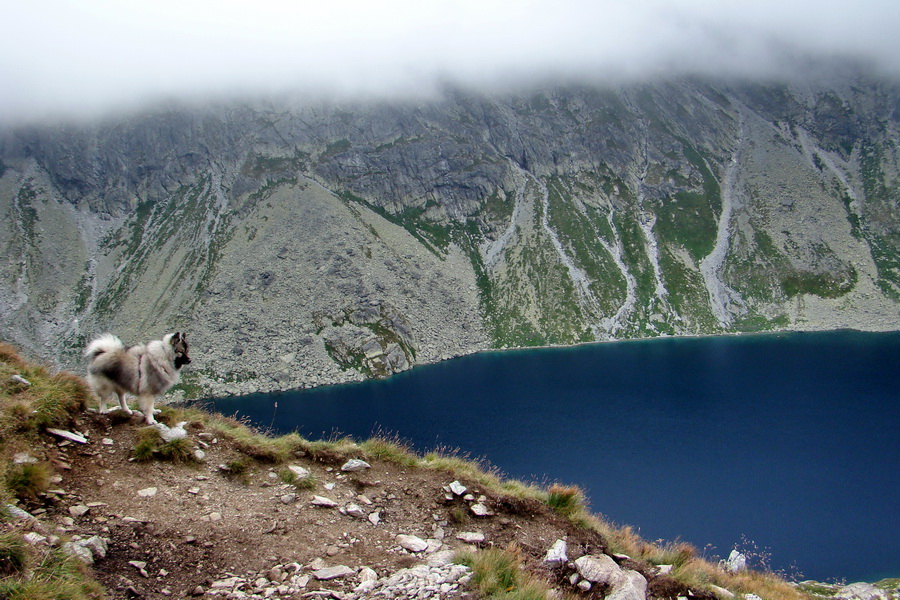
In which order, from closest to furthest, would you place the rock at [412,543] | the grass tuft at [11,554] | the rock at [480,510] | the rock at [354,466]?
the grass tuft at [11,554], the rock at [412,543], the rock at [480,510], the rock at [354,466]

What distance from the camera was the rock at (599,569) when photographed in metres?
7.23

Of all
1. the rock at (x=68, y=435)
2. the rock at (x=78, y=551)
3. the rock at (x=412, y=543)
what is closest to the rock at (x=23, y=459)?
the rock at (x=68, y=435)

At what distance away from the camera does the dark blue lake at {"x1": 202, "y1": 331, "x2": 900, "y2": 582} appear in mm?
38688

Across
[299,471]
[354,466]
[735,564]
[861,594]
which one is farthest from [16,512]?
[861,594]

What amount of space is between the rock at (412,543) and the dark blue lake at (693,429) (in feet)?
35.1

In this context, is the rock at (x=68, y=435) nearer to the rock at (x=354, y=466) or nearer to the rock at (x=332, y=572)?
the rock at (x=354, y=466)

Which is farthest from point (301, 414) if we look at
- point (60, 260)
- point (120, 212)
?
point (120, 212)

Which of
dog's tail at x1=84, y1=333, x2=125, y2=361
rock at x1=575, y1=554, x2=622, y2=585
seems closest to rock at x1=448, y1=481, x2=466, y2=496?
rock at x1=575, y1=554, x2=622, y2=585

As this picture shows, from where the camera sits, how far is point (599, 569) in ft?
24.3

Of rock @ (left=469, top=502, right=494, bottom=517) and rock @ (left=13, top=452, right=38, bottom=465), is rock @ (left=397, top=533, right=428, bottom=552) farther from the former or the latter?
rock @ (left=13, top=452, right=38, bottom=465)

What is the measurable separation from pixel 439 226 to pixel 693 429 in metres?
112

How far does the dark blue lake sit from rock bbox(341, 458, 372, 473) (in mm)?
9810

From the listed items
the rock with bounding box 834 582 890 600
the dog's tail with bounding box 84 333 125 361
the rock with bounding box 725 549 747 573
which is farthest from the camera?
the rock with bounding box 834 582 890 600

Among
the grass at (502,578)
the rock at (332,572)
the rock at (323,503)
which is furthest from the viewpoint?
the rock at (323,503)
